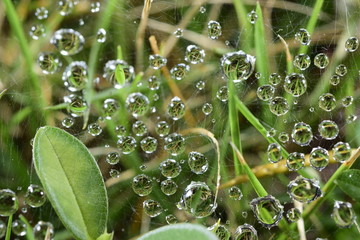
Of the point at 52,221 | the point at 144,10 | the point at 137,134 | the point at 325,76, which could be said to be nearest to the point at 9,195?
the point at 52,221

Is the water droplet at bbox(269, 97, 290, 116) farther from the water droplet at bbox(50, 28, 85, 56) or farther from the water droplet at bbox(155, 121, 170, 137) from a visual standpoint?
the water droplet at bbox(50, 28, 85, 56)

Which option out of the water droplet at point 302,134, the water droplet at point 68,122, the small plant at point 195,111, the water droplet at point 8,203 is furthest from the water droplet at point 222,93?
the water droplet at point 8,203

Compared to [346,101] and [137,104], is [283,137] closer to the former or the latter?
[346,101]

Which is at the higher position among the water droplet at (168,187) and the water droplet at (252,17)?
the water droplet at (252,17)

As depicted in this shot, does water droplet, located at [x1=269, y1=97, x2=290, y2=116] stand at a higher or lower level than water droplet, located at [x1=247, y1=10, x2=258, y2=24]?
lower

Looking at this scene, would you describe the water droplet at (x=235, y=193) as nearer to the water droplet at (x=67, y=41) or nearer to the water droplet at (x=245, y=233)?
the water droplet at (x=245, y=233)

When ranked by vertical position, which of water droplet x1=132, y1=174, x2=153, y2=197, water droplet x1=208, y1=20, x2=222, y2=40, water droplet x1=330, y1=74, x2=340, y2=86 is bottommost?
water droplet x1=132, y1=174, x2=153, y2=197

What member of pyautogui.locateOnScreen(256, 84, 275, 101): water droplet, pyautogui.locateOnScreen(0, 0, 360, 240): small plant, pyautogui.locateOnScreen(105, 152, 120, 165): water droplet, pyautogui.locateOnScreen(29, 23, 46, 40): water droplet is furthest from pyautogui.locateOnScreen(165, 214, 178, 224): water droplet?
pyautogui.locateOnScreen(29, 23, 46, 40): water droplet

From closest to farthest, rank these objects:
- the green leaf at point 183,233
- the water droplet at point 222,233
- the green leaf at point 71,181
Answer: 1. the green leaf at point 183,233
2. the green leaf at point 71,181
3. the water droplet at point 222,233
